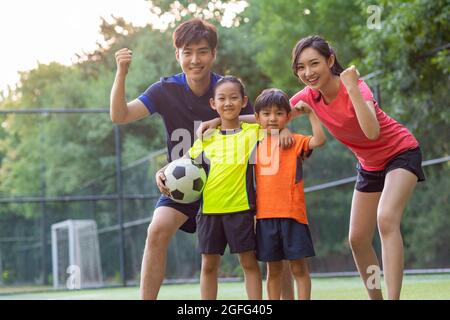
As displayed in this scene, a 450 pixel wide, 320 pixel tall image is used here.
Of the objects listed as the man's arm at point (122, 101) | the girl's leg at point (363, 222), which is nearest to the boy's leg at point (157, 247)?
the man's arm at point (122, 101)

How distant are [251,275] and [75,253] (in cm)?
1497

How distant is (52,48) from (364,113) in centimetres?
2679

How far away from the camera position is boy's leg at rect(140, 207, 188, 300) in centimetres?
449

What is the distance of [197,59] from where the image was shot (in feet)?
15.0

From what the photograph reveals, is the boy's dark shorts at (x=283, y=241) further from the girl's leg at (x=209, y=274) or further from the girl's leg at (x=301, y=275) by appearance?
the girl's leg at (x=209, y=274)

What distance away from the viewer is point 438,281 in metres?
8.50

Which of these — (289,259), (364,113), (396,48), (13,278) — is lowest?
(13,278)

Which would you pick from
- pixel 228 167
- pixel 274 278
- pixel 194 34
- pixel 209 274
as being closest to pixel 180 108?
pixel 194 34

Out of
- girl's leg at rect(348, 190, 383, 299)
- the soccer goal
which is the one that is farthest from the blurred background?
girl's leg at rect(348, 190, 383, 299)

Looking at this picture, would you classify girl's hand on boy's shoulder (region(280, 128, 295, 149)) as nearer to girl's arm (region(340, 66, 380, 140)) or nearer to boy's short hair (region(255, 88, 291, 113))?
boy's short hair (region(255, 88, 291, 113))

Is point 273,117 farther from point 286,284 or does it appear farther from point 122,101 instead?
point 286,284

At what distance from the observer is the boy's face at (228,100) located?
4.40 meters
